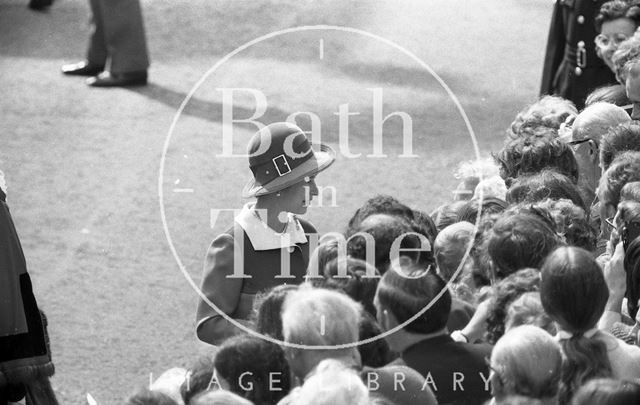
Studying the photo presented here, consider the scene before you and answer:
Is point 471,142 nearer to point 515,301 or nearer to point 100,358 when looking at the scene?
point 100,358

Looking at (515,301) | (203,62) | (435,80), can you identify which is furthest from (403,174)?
(515,301)

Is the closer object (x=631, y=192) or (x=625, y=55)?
(x=631, y=192)

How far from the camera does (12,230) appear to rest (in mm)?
4668

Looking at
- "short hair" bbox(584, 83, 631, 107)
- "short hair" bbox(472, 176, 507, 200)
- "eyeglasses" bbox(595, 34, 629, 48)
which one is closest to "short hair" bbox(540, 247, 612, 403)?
"short hair" bbox(472, 176, 507, 200)

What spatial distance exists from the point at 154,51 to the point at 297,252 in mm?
6398

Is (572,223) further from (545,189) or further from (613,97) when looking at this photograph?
(613,97)

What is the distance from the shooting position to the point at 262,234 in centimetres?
452

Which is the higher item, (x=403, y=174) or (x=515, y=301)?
(x=515, y=301)

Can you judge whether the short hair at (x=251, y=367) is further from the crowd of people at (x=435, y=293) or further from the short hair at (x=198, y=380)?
the short hair at (x=198, y=380)

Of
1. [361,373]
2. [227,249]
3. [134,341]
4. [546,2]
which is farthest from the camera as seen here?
[546,2]

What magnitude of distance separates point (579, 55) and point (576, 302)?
15.4ft

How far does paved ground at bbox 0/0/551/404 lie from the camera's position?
22.0 ft

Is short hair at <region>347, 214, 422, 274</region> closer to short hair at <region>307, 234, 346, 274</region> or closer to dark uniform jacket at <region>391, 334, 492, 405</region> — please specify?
short hair at <region>307, 234, 346, 274</region>

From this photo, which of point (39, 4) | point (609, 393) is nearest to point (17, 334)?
point (609, 393)
